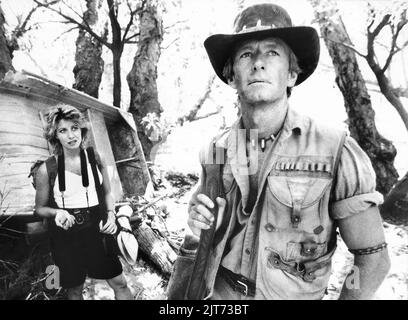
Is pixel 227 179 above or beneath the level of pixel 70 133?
beneath

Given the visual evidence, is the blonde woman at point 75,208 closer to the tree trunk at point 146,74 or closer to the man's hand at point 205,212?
the tree trunk at point 146,74

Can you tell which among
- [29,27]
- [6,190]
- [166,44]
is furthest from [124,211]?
[29,27]

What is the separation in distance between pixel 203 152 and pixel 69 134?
88 cm

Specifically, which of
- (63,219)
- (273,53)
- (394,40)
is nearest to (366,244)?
(273,53)

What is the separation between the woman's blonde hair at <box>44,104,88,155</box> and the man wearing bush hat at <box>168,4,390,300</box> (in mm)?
933

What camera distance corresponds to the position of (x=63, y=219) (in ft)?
6.42

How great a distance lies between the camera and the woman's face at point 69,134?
6.48ft

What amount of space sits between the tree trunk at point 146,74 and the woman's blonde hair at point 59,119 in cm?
43

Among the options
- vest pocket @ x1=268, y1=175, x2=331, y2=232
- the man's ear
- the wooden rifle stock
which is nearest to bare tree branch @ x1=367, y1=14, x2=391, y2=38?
the man's ear

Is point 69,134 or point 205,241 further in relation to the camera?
point 69,134

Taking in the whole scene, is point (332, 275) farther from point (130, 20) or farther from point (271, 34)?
point (130, 20)

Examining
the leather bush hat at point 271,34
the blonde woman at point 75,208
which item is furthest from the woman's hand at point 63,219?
the leather bush hat at point 271,34

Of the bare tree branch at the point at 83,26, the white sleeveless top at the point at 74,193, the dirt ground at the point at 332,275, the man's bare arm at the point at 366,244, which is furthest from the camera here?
the bare tree branch at the point at 83,26
